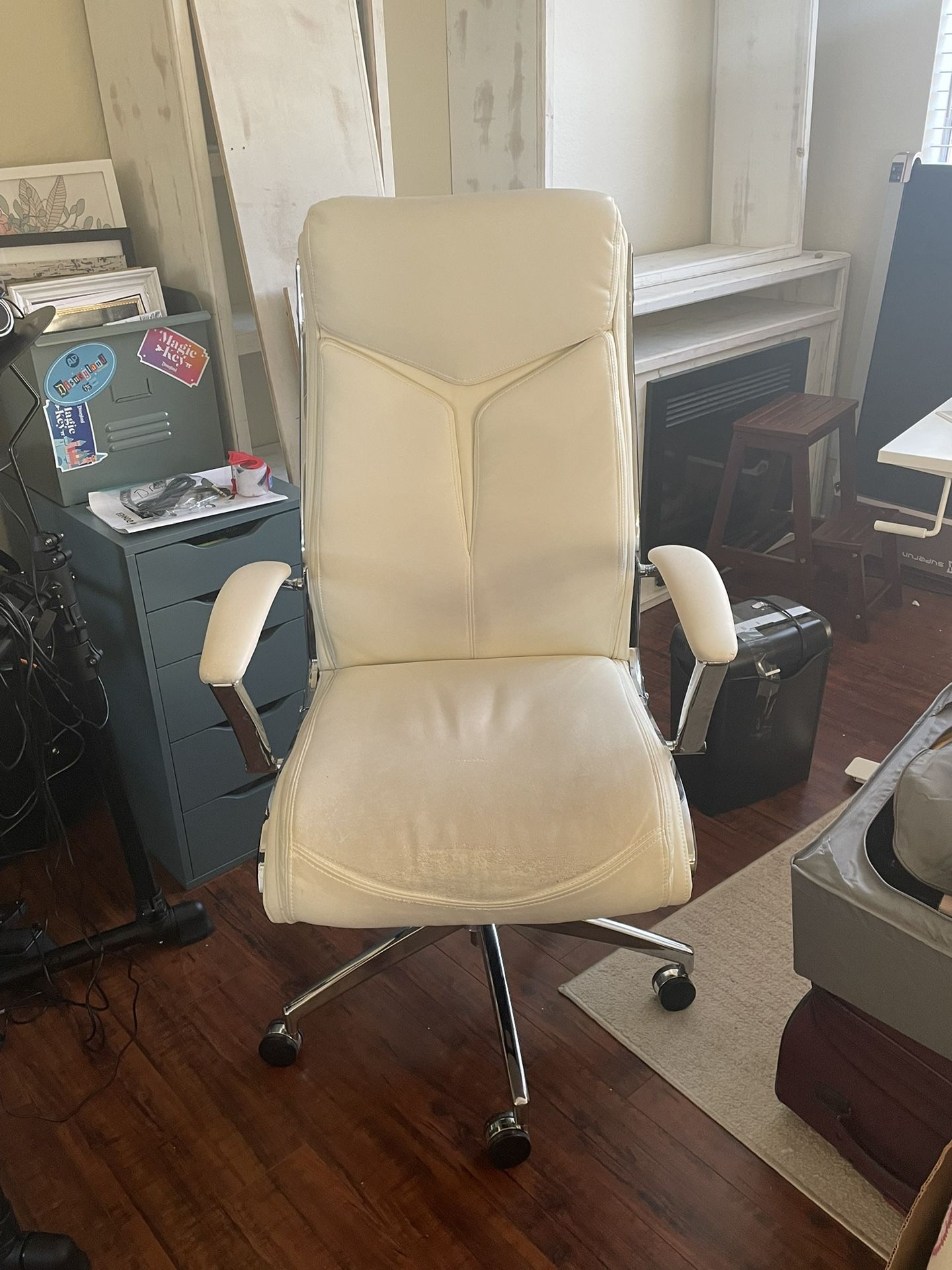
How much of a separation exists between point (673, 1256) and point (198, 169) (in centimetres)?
179

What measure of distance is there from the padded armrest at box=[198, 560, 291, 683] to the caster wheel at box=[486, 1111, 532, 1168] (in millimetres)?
675

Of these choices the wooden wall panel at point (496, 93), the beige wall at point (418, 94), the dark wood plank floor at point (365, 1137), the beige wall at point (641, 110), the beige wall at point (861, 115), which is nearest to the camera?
the dark wood plank floor at point (365, 1137)

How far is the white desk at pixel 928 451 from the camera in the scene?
1.63 metres

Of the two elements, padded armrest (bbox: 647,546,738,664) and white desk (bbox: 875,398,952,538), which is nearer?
padded armrest (bbox: 647,546,738,664)

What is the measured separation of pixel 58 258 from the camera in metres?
1.80

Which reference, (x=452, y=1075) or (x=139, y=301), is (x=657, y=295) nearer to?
(x=139, y=301)

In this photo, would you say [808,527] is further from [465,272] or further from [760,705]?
[465,272]

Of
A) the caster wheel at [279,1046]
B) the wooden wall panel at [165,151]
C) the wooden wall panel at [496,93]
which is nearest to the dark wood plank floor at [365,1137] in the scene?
the caster wheel at [279,1046]

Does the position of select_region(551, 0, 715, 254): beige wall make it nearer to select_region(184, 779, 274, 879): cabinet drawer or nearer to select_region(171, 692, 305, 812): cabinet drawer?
select_region(171, 692, 305, 812): cabinet drawer

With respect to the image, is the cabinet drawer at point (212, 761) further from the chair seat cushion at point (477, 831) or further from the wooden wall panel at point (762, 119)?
the wooden wall panel at point (762, 119)

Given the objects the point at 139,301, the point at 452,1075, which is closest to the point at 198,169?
the point at 139,301

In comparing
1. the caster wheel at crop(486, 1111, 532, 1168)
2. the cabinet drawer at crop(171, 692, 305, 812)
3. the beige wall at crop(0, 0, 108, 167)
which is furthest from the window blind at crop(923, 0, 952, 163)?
the caster wheel at crop(486, 1111, 532, 1168)

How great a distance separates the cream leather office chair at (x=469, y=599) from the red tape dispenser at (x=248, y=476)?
0.33 m

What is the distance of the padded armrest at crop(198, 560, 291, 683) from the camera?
1.17 meters
